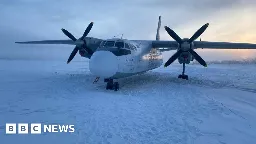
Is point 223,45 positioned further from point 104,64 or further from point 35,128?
point 35,128

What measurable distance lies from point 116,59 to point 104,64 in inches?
36.4

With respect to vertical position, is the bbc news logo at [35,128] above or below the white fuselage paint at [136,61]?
below

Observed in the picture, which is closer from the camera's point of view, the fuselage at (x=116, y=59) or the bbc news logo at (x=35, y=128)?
the bbc news logo at (x=35, y=128)

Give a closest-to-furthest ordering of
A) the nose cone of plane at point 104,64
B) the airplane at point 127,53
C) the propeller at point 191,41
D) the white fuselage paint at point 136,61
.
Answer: the nose cone of plane at point 104,64 < the airplane at point 127,53 < the white fuselage paint at point 136,61 < the propeller at point 191,41

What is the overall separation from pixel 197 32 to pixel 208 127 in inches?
501

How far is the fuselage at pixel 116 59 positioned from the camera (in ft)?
41.2

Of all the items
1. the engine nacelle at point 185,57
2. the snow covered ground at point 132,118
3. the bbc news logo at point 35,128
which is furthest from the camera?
the engine nacelle at point 185,57

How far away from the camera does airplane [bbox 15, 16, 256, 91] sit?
12.8m

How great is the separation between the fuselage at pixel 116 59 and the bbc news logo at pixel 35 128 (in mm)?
6143

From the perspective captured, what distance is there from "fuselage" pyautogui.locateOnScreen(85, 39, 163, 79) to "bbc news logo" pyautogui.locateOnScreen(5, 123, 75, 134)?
6.14m

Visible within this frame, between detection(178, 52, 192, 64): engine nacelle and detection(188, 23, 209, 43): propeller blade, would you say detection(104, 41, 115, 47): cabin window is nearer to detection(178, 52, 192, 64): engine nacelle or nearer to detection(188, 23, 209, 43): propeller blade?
detection(178, 52, 192, 64): engine nacelle

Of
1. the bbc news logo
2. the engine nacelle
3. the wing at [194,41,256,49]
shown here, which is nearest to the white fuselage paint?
the engine nacelle

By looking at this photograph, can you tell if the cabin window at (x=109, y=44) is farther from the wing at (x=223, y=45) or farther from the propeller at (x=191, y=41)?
the wing at (x=223, y=45)

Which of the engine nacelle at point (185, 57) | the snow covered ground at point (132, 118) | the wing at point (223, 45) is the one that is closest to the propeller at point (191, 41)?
the engine nacelle at point (185, 57)
